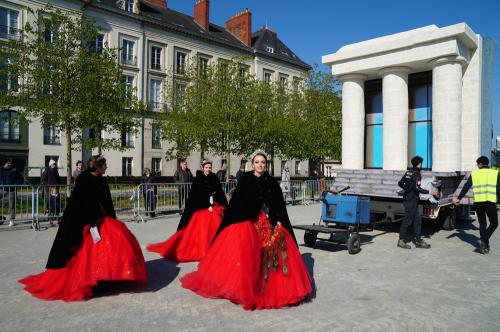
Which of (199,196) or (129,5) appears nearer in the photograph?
(199,196)

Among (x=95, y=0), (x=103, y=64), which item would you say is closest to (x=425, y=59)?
(x=103, y=64)

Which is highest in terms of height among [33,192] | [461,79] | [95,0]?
[95,0]

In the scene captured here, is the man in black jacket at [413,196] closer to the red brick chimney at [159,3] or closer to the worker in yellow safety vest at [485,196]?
the worker in yellow safety vest at [485,196]

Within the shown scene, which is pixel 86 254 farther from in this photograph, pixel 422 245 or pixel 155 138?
pixel 155 138

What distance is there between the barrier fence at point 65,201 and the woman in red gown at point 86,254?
21.3 feet

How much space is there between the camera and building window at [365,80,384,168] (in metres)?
12.5

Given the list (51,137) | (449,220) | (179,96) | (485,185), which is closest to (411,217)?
Answer: (485,185)

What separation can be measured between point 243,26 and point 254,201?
152 ft

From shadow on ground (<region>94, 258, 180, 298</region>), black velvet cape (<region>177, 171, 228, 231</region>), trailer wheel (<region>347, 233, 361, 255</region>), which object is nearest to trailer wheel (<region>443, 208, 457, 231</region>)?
trailer wheel (<region>347, 233, 361, 255</region>)

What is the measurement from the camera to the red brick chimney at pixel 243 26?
158 ft

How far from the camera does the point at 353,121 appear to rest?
1232 cm

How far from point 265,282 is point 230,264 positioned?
48 centimetres

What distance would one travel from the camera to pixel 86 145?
59.7 feet

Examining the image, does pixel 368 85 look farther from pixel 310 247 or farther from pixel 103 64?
pixel 103 64
